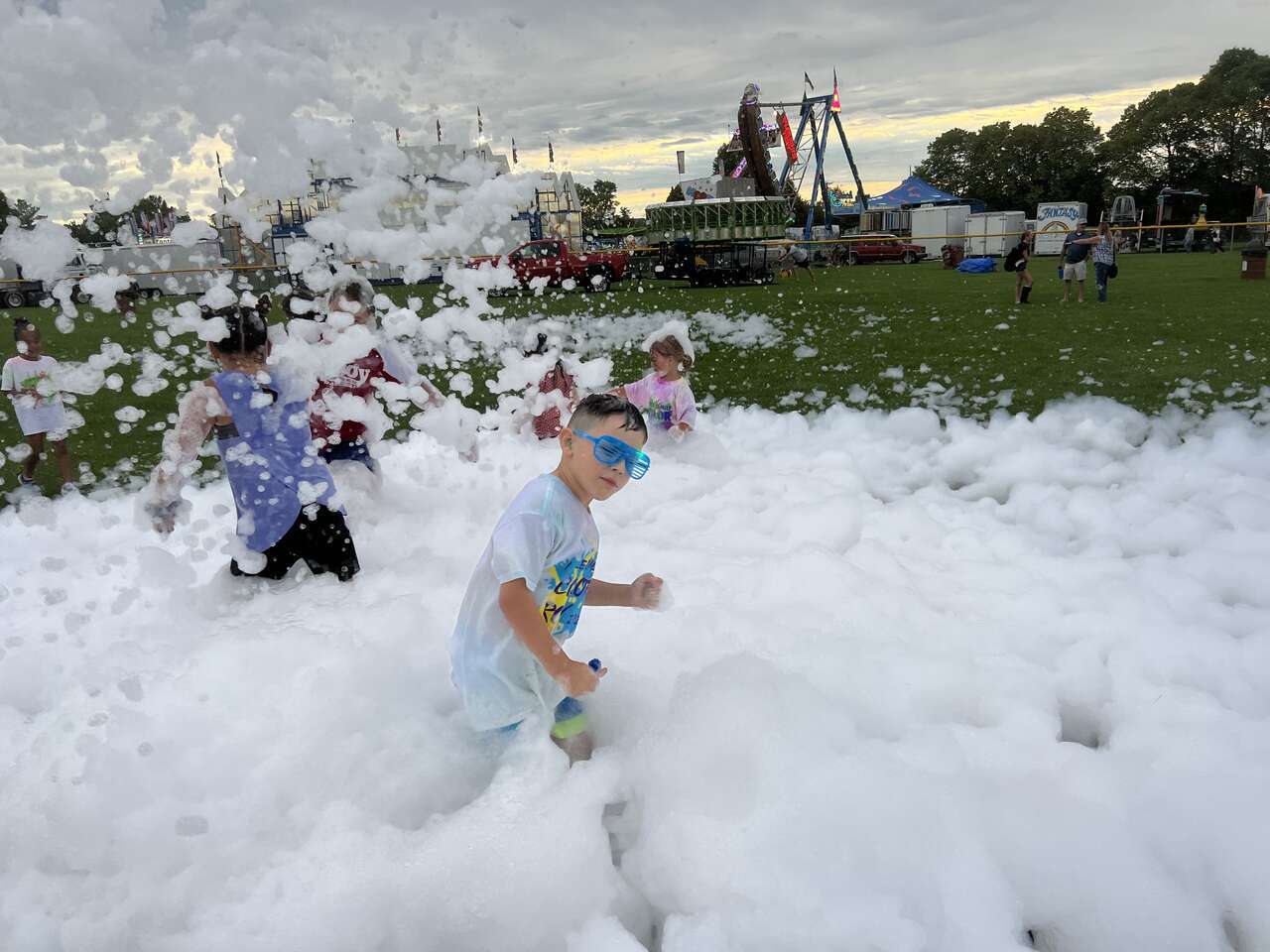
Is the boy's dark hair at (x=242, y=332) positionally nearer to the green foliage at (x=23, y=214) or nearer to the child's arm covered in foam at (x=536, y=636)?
the green foliage at (x=23, y=214)

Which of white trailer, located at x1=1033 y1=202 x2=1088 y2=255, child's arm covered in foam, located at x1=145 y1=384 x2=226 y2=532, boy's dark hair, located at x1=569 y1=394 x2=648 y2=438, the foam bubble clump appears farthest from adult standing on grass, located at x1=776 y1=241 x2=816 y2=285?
boy's dark hair, located at x1=569 y1=394 x2=648 y2=438

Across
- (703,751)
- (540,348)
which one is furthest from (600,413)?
(540,348)

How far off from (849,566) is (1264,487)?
269 centimetres

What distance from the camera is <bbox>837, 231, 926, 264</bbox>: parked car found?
1292 inches

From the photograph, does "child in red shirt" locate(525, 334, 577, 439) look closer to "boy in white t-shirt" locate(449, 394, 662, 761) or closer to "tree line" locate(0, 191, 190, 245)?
"tree line" locate(0, 191, 190, 245)

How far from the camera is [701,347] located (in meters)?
11.2

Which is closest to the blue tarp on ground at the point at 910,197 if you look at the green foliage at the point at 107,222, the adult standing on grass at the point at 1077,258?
the adult standing on grass at the point at 1077,258

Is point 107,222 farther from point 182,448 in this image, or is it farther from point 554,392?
point 554,392

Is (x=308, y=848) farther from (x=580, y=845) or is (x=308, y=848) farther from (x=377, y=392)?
(x=377, y=392)

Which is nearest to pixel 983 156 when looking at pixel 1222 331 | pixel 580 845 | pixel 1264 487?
pixel 1222 331

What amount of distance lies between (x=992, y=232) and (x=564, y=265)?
A: 65.8 ft

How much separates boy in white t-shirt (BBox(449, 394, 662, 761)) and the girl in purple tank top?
5.04 feet

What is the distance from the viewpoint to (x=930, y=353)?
10.1m

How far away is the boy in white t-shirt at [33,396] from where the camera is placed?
6.24 meters
